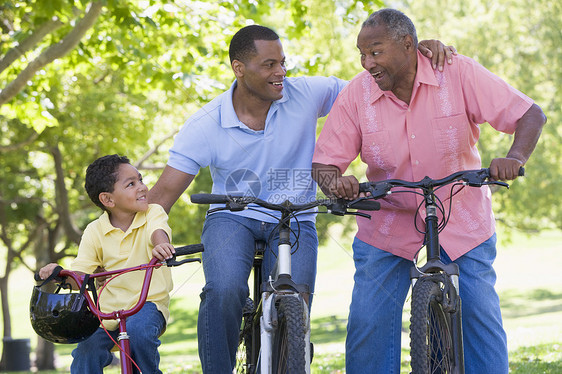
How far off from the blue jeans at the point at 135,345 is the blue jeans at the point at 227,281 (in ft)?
0.83

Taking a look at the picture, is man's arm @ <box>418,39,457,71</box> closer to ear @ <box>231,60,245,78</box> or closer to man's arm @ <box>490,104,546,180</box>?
man's arm @ <box>490,104,546,180</box>

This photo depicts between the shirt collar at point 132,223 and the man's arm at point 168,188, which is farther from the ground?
the man's arm at point 168,188

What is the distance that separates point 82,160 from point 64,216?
5.21 feet

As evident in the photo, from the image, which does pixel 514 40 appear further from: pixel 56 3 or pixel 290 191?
pixel 290 191

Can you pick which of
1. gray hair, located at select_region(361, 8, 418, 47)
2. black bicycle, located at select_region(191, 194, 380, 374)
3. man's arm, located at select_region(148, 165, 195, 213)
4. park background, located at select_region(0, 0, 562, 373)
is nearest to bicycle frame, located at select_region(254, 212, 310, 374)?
black bicycle, located at select_region(191, 194, 380, 374)

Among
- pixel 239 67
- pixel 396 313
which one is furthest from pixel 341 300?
pixel 396 313

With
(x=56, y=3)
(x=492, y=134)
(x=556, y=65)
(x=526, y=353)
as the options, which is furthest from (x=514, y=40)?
(x=56, y=3)

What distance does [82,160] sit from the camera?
16688 mm

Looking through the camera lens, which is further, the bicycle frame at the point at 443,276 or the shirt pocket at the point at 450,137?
the shirt pocket at the point at 450,137

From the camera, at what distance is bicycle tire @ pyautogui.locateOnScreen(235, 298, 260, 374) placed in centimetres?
416

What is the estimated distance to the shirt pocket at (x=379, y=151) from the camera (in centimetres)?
400

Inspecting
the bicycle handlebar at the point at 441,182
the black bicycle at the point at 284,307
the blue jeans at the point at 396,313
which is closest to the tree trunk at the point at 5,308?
the blue jeans at the point at 396,313

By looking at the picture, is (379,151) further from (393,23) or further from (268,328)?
(268,328)

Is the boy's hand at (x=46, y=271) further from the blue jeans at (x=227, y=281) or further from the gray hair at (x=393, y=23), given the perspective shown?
the gray hair at (x=393, y=23)
